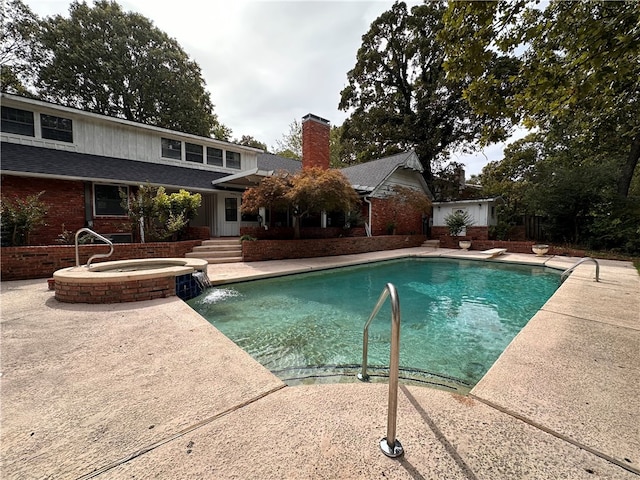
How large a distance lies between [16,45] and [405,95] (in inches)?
1070

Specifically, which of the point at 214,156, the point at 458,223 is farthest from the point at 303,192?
the point at 458,223

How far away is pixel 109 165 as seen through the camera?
963 cm

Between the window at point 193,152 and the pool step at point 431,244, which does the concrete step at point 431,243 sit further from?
the window at point 193,152

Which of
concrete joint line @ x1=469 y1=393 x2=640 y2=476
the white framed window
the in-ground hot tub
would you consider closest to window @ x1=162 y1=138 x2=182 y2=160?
the white framed window

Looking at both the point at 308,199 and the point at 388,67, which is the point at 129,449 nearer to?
the point at 308,199

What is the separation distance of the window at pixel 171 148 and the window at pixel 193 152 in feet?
0.99

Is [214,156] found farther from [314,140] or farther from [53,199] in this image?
[53,199]

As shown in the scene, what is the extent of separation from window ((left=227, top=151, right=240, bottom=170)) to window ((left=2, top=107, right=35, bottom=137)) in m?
7.05

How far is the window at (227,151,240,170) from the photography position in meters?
13.3

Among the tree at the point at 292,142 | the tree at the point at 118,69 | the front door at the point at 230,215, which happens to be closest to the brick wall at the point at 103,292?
the front door at the point at 230,215

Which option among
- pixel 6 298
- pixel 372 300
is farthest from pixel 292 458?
pixel 6 298

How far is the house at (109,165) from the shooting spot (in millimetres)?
8234

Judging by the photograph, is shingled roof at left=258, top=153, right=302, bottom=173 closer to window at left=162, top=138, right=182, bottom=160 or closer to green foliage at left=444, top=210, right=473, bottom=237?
window at left=162, top=138, right=182, bottom=160

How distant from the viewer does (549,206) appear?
12.7 m
